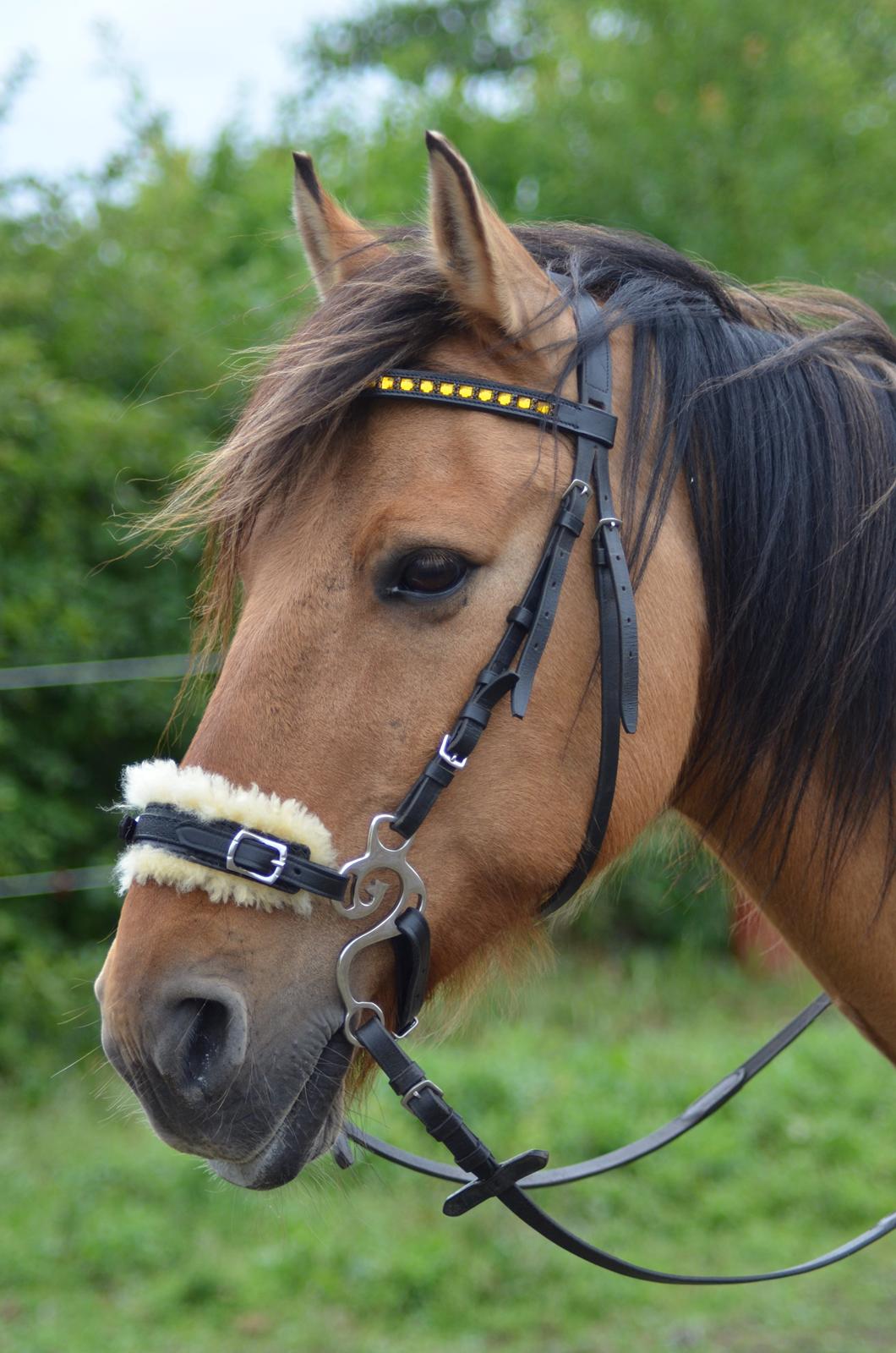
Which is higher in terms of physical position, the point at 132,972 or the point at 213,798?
the point at 213,798

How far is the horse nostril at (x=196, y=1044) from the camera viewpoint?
5.54 ft

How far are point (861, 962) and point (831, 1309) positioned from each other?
3057 millimetres

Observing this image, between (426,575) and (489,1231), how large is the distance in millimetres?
3634

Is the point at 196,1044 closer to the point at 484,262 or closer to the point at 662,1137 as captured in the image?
the point at 662,1137

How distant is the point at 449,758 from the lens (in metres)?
1.79

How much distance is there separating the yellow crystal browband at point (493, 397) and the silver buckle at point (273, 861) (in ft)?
2.45

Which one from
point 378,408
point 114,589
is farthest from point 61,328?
point 378,408

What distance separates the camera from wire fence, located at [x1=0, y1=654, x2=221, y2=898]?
5.80 meters

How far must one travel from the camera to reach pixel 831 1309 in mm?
4430

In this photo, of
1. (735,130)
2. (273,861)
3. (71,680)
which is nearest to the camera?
(273,861)

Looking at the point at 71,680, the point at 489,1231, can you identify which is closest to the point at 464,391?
the point at 489,1231

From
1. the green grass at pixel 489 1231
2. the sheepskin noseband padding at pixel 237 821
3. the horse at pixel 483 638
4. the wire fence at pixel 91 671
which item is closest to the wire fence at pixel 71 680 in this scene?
the wire fence at pixel 91 671

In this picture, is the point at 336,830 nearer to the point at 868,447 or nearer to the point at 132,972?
the point at 132,972

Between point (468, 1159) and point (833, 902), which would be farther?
point (833, 902)
